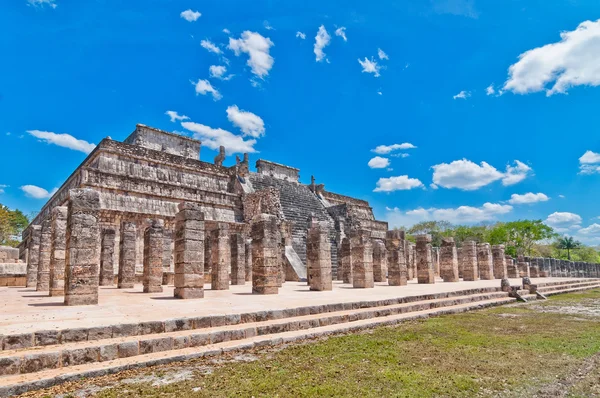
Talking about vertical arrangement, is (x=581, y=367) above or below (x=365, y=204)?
below

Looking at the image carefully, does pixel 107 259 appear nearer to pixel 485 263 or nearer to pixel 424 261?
pixel 424 261

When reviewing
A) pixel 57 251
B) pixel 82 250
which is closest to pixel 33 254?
pixel 57 251

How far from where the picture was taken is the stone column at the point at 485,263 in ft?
76.1

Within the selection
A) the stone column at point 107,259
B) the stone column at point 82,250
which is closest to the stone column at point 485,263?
the stone column at point 107,259

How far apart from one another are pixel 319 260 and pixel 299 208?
14.8 metres

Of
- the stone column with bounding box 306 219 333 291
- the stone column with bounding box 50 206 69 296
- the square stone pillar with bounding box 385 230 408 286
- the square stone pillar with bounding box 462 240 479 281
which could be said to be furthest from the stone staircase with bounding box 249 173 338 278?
the stone column with bounding box 50 206 69 296

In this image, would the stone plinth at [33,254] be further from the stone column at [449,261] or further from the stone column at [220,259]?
the stone column at [449,261]

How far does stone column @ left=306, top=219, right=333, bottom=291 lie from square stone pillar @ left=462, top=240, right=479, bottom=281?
459 inches

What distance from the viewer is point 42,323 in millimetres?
5402

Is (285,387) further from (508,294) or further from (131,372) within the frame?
(508,294)

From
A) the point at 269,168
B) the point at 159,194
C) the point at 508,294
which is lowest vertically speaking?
the point at 508,294

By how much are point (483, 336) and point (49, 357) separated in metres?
6.44

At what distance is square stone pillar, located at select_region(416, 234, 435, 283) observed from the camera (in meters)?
18.2

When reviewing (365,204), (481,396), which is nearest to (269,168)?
(365,204)
